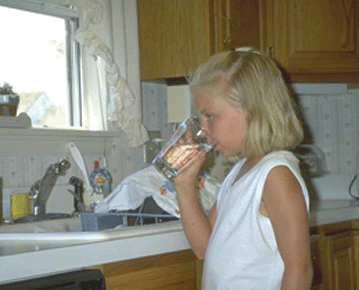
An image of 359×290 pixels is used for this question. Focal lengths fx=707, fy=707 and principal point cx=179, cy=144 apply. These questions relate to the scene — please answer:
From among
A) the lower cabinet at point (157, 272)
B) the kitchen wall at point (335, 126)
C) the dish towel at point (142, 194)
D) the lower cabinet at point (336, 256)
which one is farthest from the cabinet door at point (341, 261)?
the kitchen wall at point (335, 126)

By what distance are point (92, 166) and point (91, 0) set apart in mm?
583

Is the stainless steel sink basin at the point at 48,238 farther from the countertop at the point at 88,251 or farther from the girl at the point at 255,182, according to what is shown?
the girl at the point at 255,182

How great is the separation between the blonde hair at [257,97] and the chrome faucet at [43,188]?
797mm

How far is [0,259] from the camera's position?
1220 mm

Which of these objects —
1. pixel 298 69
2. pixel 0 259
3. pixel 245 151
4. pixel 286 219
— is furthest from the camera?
pixel 298 69

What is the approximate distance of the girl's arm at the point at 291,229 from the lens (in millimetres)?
1324

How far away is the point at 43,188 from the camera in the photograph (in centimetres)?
213

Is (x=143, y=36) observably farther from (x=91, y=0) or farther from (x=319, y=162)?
(x=319, y=162)

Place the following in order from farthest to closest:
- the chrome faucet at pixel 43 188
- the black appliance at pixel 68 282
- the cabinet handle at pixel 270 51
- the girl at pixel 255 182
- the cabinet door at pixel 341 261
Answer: the cabinet handle at pixel 270 51 < the cabinet door at pixel 341 261 < the chrome faucet at pixel 43 188 < the girl at pixel 255 182 < the black appliance at pixel 68 282

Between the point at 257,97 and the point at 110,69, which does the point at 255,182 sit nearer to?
the point at 257,97

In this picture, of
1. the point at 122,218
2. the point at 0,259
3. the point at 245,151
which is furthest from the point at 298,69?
the point at 0,259

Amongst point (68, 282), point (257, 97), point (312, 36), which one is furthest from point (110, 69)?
point (68, 282)

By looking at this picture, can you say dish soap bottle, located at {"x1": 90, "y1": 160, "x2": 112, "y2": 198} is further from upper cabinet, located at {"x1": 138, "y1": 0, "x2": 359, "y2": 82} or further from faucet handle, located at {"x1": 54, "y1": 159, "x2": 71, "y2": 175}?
upper cabinet, located at {"x1": 138, "y1": 0, "x2": 359, "y2": 82}

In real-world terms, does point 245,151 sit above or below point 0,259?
above
